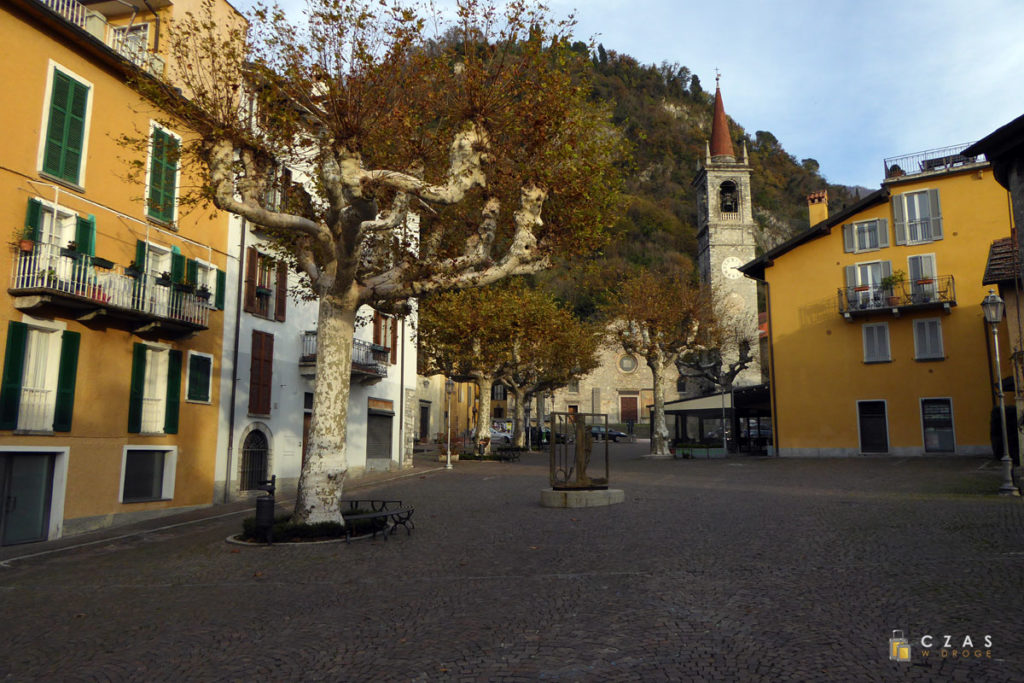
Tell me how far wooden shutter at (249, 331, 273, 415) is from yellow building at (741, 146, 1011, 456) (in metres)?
22.6

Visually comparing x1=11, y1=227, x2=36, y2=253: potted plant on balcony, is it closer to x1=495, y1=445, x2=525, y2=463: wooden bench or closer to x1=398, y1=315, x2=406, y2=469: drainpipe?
x1=398, y1=315, x2=406, y2=469: drainpipe

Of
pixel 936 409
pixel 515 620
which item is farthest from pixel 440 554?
pixel 936 409

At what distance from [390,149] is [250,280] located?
26.5ft

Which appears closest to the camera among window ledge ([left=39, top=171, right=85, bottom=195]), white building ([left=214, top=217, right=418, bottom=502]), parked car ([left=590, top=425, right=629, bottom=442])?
window ledge ([left=39, top=171, right=85, bottom=195])

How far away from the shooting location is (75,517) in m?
14.4

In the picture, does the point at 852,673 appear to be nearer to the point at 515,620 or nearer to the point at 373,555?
the point at 515,620

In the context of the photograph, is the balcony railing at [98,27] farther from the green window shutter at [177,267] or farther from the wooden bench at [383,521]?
the wooden bench at [383,521]

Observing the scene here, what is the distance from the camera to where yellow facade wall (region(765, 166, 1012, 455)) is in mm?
29094

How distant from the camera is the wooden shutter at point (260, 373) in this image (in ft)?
65.7

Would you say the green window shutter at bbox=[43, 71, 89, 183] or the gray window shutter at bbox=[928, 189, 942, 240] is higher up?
the gray window shutter at bbox=[928, 189, 942, 240]

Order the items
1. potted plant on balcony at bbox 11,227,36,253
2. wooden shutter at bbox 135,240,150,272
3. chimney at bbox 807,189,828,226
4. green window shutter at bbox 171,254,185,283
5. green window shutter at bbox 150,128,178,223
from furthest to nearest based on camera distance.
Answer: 1. chimney at bbox 807,189,828,226
2. green window shutter at bbox 171,254,185,283
3. green window shutter at bbox 150,128,178,223
4. wooden shutter at bbox 135,240,150,272
5. potted plant on balcony at bbox 11,227,36,253

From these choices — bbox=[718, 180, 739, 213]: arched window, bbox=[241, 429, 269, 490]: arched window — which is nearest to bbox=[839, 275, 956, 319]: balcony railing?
bbox=[241, 429, 269, 490]: arched window

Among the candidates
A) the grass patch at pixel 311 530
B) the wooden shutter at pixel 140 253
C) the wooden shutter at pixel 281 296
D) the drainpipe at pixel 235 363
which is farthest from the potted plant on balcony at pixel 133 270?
the grass patch at pixel 311 530

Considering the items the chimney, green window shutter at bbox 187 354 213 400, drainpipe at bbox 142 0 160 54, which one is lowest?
green window shutter at bbox 187 354 213 400
